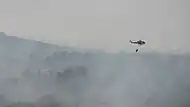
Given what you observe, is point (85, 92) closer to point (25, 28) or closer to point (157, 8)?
point (25, 28)

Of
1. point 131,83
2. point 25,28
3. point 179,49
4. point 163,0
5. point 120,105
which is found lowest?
point 120,105

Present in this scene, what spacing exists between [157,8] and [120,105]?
0.57 meters

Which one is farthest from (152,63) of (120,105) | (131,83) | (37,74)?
(37,74)

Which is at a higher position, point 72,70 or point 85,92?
point 72,70

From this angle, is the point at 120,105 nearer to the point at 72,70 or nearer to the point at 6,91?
the point at 72,70

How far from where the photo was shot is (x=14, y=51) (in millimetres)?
1571

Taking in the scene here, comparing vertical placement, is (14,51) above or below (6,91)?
above

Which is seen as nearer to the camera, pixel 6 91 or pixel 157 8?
pixel 6 91

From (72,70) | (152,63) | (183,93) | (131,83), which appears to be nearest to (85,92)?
(72,70)

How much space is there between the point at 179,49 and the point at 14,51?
886 mm

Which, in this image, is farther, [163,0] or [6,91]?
[163,0]

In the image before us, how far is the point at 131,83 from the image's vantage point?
1.63 metres

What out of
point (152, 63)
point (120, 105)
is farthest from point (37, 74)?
point (152, 63)

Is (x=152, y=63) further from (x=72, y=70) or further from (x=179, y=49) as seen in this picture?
(x=72, y=70)
